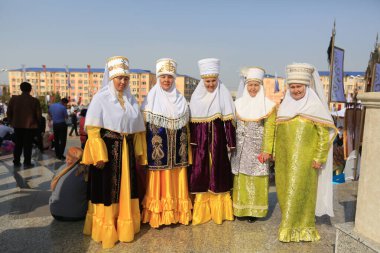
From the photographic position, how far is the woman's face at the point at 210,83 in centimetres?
328

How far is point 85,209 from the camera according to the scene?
131 inches

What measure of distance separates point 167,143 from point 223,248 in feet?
3.93

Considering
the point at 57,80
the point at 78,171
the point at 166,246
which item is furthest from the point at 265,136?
the point at 57,80

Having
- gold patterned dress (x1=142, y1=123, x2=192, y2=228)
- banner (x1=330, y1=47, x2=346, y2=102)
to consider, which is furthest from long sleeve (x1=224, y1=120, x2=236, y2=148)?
banner (x1=330, y1=47, x2=346, y2=102)

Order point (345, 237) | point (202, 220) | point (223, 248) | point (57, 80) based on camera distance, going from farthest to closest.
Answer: point (57, 80)
point (202, 220)
point (223, 248)
point (345, 237)

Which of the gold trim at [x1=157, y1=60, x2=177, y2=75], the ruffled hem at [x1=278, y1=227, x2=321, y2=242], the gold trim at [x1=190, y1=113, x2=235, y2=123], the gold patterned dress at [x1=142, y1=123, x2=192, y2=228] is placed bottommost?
the ruffled hem at [x1=278, y1=227, x2=321, y2=242]

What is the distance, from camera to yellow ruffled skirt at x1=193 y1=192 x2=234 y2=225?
11.1 feet

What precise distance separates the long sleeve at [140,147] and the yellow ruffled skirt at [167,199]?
163 millimetres

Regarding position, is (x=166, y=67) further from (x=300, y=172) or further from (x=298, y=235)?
(x=298, y=235)

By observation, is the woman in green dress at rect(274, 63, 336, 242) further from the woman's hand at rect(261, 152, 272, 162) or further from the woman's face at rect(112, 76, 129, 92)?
the woman's face at rect(112, 76, 129, 92)

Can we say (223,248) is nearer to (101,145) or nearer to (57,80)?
(101,145)

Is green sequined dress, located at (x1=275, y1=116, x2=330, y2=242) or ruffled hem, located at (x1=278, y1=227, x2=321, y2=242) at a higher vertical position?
green sequined dress, located at (x1=275, y1=116, x2=330, y2=242)

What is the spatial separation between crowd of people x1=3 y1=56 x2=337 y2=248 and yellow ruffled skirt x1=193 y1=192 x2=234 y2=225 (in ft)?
0.04

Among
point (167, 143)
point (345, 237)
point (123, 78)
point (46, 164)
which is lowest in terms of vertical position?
point (46, 164)
